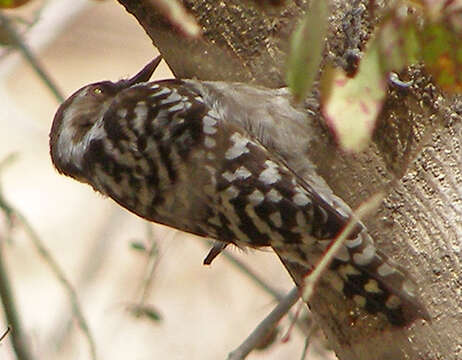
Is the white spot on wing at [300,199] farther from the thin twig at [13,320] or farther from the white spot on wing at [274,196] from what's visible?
the thin twig at [13,320]

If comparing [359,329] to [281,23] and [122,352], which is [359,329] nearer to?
[281,23]

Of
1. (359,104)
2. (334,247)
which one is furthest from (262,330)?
(359,104)

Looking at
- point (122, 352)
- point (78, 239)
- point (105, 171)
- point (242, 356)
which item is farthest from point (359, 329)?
point (78, 239)

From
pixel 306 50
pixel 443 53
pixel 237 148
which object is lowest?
pixel 237 148

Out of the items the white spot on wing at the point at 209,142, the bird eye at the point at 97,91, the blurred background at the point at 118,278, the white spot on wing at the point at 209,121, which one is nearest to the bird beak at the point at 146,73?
the bird eye at the point at 97,91

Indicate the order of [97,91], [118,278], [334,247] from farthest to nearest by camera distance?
1. [118,278]
2. [97,91]
3. [334,247]

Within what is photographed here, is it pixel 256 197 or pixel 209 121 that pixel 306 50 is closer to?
pixel 256 197
